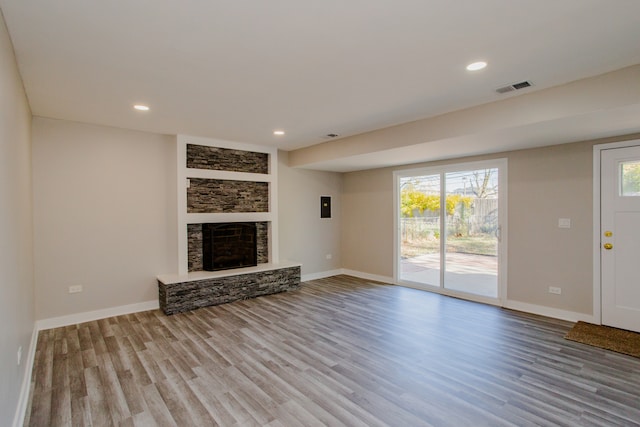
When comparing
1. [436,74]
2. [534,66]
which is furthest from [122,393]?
[534,66]

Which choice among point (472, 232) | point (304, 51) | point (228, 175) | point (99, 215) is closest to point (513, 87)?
point (304, 51)

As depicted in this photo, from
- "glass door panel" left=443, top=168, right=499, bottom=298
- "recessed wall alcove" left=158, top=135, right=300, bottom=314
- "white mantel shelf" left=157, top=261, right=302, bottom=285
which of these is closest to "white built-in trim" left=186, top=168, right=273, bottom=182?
"recessed wall alcove" left=158, top=135, right=300, bottom=314

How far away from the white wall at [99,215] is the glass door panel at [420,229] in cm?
412

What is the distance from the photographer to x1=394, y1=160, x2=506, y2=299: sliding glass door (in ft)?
16.0

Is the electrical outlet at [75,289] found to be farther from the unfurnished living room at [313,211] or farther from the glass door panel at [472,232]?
the glass door panel at [472,232]

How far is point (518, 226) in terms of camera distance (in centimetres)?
458

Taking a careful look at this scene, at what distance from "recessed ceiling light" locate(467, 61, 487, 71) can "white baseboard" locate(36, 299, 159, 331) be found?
197 inches

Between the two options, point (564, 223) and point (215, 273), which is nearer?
point (564, 223)

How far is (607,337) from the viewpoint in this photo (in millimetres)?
3539

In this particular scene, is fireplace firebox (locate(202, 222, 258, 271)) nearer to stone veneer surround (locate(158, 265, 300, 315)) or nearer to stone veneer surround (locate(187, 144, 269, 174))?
stone veneer surround (locate(158, 265, 300, 315))

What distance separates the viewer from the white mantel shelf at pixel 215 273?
458 cm

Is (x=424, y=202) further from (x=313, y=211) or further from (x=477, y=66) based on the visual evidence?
(x=477, y=66)

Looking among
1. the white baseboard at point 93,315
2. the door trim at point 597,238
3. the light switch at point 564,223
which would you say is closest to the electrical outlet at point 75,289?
the white baseboard at point 93,315

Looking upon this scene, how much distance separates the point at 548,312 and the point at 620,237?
1.28m
